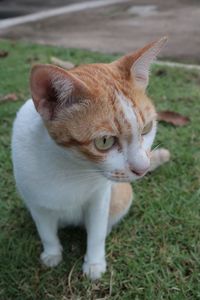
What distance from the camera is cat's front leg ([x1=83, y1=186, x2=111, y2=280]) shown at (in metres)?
1.82

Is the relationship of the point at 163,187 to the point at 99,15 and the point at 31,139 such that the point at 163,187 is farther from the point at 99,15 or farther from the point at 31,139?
the point at 99,15

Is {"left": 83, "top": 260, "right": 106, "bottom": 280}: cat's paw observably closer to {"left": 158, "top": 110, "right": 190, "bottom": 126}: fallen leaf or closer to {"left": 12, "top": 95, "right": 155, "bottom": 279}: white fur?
{"left": 12, "top": 95, "right": 155, "bottom": 279}: white fur

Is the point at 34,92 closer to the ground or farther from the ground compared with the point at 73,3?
farther from the ground

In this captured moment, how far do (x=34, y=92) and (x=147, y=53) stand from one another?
0.41m

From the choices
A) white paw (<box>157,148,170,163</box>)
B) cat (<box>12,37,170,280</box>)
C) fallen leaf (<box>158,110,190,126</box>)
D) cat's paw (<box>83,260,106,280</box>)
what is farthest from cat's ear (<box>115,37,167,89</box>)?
fallen leaf (<box>158,110,190,126</box>)

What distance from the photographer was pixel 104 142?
1.44 meters

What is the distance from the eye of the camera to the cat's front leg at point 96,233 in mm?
1820

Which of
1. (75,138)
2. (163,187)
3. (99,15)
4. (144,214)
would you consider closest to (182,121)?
(163,187)

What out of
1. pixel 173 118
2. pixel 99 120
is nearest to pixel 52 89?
pixel 99 120

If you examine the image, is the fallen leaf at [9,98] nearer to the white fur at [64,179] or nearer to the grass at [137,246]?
the grass at [137,246]

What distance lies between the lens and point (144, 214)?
2229mm

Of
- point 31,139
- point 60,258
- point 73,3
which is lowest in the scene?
point 73,3

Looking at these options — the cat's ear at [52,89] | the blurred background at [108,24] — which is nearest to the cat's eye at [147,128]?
the cat's ear at [52,89]

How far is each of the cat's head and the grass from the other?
60 centimetres
